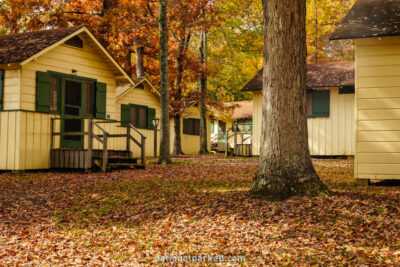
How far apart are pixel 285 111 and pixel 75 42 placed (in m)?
10.9

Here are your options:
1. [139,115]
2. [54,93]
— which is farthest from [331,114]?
[54,93]

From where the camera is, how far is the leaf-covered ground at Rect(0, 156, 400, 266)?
5438mm

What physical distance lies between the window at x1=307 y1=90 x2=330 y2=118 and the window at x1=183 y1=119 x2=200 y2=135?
34.7 feet

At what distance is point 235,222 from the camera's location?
6711 mm

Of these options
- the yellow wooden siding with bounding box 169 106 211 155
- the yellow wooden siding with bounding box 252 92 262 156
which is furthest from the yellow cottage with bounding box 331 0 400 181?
the yellow wooden siding with bounding box 169 106 211 155

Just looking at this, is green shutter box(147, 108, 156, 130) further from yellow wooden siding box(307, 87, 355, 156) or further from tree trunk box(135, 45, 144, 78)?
yellow wooden siding box(307, 87, 355, 156)

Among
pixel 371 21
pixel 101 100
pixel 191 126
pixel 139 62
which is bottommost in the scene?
pixel 191 126

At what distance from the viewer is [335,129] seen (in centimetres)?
2078

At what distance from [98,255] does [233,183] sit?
5665 mm

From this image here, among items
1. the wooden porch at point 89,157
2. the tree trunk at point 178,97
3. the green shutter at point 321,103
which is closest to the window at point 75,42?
the wooden porch at point 89,157

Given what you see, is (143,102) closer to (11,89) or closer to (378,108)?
(11,89)

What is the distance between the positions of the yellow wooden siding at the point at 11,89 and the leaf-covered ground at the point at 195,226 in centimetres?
476

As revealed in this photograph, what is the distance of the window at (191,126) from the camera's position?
29.9m

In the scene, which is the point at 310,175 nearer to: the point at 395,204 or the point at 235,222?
the point at 395,204
